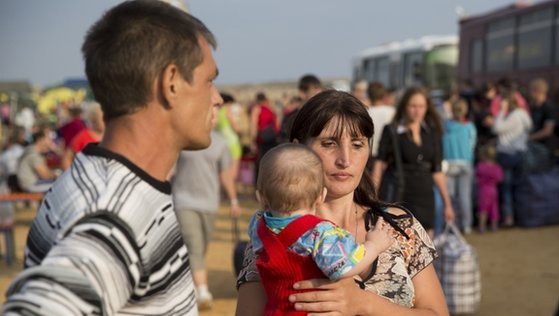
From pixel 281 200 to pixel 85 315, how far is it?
1118 mm

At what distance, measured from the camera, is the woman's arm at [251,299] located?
2779 mm

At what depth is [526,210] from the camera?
13.1 meters

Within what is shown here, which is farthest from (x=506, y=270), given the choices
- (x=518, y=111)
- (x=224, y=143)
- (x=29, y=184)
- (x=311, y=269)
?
(x=311, y=269)

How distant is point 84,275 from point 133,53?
50 cm

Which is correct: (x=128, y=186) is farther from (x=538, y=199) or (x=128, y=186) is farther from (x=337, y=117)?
(x=538, y=199)

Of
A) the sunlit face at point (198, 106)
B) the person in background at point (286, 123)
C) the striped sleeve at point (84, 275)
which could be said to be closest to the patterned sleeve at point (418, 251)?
the person in background at point (286, 123)

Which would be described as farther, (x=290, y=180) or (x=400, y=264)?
(x=400, y=264)

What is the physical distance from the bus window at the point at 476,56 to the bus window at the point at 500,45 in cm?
44

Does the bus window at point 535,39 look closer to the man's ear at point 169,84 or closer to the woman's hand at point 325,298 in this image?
the woman's hand at point 325,298

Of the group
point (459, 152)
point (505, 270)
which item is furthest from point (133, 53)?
point (459, 152)

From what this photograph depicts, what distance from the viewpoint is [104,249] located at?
63.4 inches

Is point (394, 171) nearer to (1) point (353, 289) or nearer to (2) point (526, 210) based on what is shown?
(1) point (353, 289)

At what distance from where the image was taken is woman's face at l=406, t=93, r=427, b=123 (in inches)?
282

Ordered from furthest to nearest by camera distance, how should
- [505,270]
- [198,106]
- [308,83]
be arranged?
[505,270]
[308,83]
[198,106]
